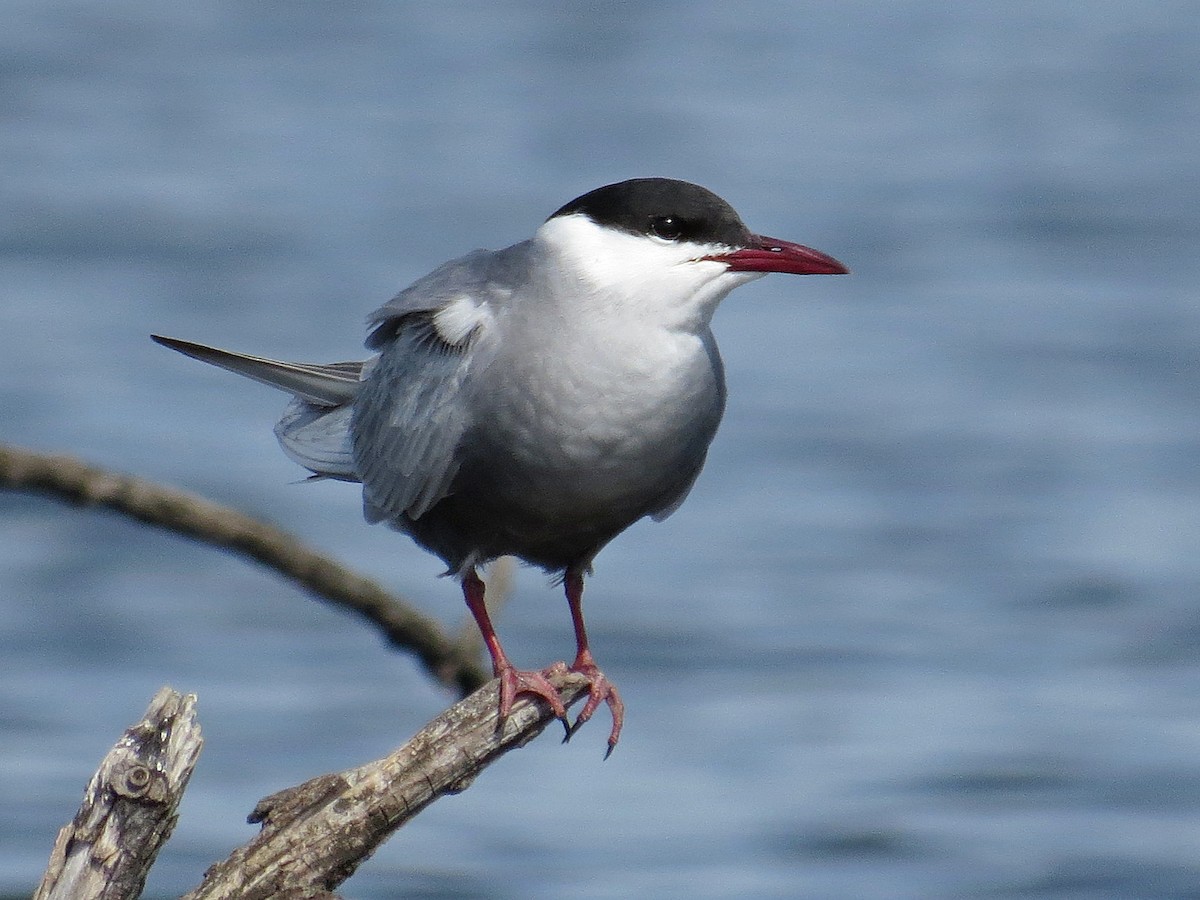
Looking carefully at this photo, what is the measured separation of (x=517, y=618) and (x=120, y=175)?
8.91 m

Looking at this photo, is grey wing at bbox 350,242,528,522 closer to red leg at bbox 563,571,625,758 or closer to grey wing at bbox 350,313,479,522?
grey wing at bbox 350,313,479,522

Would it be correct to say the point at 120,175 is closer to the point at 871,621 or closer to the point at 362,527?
the point at 362,527

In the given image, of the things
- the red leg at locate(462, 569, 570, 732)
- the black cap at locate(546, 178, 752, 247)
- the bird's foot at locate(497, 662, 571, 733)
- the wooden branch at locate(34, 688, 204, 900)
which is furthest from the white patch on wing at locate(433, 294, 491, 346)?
the wooden branch at locate(34, 688, 204, 900)

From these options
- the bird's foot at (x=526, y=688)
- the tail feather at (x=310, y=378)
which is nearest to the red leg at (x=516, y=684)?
the bird's foot at (x=526, y=688)

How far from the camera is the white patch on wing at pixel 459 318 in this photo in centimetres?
602

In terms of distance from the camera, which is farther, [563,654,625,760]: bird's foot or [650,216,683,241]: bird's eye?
[563,654,625,760]: bird's foot

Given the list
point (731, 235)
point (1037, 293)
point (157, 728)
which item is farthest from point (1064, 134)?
point (157, 728)

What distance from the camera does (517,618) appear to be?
14594 mm

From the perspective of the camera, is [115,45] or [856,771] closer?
[856,771]

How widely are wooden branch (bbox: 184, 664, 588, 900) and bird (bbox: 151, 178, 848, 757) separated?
1.34ft

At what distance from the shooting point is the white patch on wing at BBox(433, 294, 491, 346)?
6020mm

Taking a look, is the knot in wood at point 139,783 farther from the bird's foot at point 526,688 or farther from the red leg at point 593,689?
the red leg at point 593,689

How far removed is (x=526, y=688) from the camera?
561 centimetres

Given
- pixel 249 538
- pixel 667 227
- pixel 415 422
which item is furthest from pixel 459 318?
pixel 249 538
